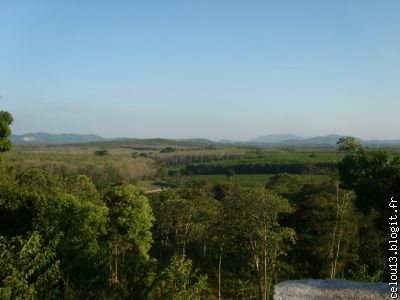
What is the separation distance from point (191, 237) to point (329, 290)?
14.8 meters

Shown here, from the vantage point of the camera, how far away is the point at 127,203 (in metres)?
24.1

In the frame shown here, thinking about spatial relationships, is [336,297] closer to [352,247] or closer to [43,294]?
[43,294]

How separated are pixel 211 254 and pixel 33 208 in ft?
43.3

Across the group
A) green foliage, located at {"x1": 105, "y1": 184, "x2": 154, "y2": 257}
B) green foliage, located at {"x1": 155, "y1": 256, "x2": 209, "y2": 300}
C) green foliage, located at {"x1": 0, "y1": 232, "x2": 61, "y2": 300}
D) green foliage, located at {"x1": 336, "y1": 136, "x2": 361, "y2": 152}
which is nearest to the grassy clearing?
green foliage, located at {"x1": 336, "y1": 136, "x2": 361, "y2": 152}

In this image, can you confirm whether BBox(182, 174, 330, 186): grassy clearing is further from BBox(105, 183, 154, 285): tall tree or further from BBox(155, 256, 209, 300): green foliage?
BBox(155, 256, 209, 300): green foliage

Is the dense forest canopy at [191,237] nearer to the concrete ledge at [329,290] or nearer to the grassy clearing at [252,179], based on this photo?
the concrete ledge at [329,290]

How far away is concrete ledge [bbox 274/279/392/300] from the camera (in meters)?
14.8

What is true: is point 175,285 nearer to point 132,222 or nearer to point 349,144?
point 132,222

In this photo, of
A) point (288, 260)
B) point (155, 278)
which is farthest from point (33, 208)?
point (288, 260)

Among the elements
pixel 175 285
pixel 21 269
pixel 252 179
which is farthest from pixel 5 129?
pixel 252 179

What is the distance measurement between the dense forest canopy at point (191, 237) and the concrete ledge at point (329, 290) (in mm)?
3291

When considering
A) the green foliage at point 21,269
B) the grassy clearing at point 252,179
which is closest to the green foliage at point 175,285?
the green foliage at point 21,269

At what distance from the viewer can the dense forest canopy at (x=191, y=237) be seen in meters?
15.4

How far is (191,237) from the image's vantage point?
29.1 metres
